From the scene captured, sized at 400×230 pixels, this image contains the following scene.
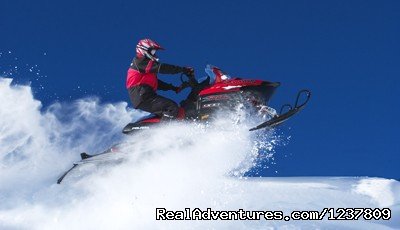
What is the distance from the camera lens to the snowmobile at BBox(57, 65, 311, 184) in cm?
875

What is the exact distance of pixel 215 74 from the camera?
917 cm

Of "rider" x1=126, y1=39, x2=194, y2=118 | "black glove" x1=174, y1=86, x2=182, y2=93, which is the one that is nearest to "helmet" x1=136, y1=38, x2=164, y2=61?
"rider" x1=126, y1=39, x2=194, y2=118

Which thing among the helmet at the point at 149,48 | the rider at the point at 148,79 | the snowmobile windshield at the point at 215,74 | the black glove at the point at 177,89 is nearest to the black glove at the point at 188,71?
the rider at the point at 148,79

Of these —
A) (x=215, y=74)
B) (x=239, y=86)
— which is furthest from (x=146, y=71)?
(x=239, y=86)

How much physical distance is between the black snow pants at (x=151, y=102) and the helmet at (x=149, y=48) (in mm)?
557

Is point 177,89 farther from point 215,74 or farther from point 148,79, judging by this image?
point 215,74

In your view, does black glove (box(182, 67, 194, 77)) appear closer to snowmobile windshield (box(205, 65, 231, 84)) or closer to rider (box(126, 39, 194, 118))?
rider (box(126, 39, 194, 118))

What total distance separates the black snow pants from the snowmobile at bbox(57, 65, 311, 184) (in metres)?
0.13

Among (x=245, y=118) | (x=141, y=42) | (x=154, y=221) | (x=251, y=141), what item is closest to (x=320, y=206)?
(x=251, y=141)

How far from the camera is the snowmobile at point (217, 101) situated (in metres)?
8.75

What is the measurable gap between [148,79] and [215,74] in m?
1.14

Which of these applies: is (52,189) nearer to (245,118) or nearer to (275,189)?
(245,118)

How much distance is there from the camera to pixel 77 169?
979 cm

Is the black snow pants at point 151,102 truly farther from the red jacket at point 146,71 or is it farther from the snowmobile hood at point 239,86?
the snowmobile hood at point 239,86
